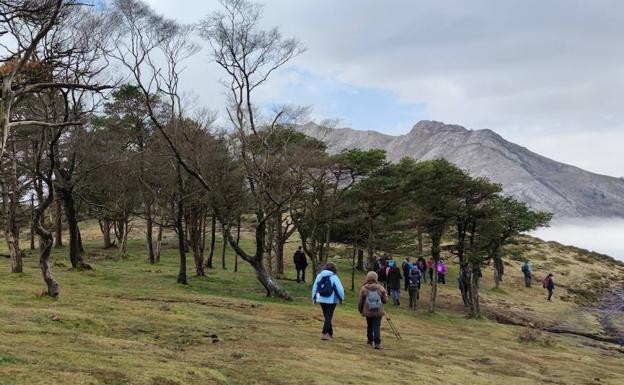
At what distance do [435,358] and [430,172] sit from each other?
54.1 feet

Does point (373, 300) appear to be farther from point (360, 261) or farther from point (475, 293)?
point (360, 261)

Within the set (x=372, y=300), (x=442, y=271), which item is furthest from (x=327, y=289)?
(x=442, y=271)

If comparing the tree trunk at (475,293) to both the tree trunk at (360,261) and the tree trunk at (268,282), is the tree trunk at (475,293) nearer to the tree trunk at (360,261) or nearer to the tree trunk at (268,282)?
the tree trunk at (268,282)

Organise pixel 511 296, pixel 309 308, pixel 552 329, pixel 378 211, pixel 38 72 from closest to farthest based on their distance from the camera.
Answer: pixel 38 72 → pixel 309 308 → pixel 552 329 → pixel 378 211 → pixel 511 296

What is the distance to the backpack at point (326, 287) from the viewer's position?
43.9 ft

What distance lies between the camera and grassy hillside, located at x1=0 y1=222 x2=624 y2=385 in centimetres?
850

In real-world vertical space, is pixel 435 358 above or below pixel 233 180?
below

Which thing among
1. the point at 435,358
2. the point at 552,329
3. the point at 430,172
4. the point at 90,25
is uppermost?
the point at 90,25

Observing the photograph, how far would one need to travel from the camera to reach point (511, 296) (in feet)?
129

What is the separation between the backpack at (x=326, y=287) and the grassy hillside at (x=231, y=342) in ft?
4.22

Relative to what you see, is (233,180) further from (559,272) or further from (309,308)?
(559,272)

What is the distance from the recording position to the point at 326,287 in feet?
43.9

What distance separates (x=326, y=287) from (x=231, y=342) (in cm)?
268

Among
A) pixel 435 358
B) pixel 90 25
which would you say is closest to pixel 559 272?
pixel 435 358
